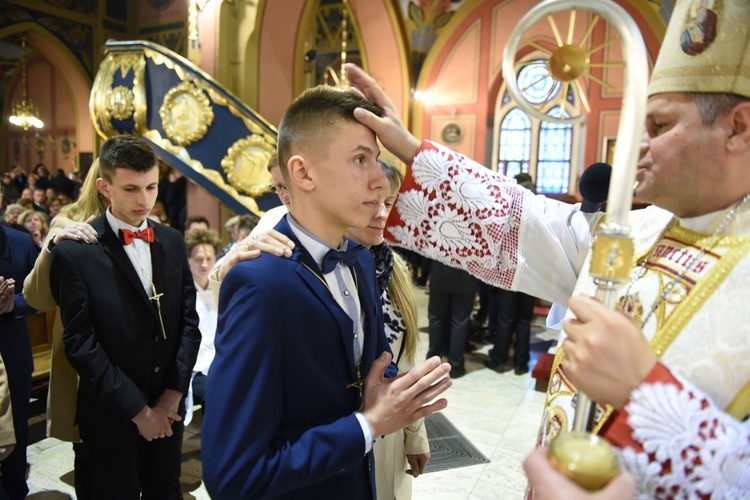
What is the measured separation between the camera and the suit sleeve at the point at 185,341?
2.34 meters

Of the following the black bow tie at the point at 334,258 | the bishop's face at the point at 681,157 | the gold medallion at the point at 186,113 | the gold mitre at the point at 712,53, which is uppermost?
the gold medallion at the point at 186,113

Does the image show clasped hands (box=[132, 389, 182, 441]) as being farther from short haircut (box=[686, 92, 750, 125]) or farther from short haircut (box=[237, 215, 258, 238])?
short haircut (box=[686, 92, 750, 125])

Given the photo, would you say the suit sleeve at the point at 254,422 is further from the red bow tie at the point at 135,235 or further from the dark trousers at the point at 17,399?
the dark trousers at the point at 17,399

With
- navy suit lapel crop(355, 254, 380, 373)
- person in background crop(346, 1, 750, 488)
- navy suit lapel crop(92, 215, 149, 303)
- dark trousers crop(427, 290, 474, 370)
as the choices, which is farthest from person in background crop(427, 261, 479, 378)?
person in background crop(346, 1, 750, 488)

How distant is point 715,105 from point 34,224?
225 inches

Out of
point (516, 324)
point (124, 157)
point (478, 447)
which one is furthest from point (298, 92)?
point (478, 447)

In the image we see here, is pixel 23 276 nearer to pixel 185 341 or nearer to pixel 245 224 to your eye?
pixel 185 341

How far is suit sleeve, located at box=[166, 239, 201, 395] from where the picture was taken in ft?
7.68

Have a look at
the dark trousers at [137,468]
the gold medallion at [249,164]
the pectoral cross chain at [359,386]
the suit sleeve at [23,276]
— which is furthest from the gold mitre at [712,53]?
the gold medallion at [249,164]

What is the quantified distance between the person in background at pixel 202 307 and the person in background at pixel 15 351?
32.3 inches

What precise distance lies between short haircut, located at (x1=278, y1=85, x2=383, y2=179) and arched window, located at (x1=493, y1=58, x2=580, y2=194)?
9891 mm

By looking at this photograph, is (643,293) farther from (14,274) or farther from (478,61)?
(478,61)

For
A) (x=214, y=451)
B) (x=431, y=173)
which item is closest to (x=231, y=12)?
(x=431, y=173)

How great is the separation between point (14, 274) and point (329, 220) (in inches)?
93.1
